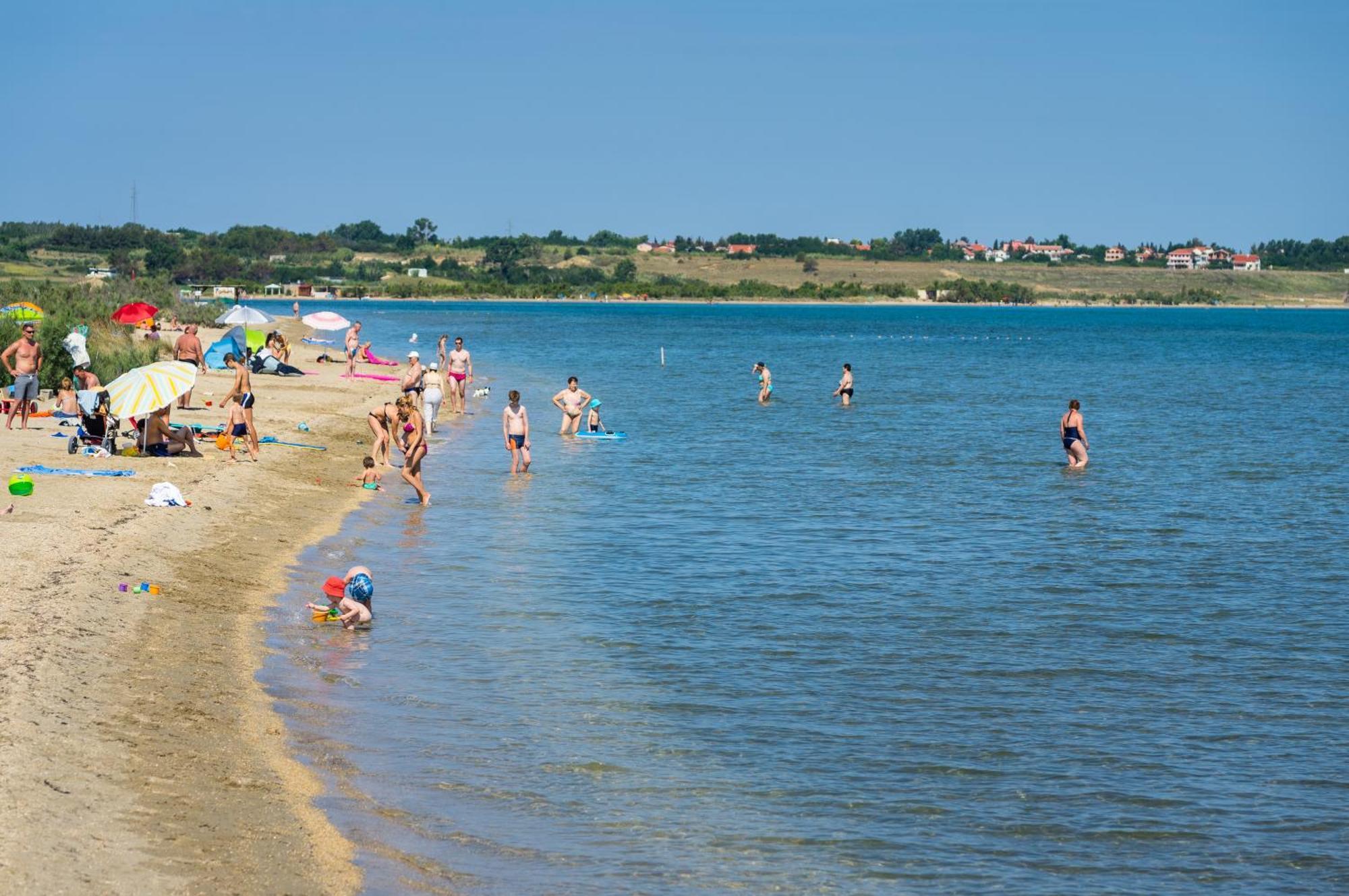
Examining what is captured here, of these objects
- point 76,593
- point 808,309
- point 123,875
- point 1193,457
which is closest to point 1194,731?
point 123,875

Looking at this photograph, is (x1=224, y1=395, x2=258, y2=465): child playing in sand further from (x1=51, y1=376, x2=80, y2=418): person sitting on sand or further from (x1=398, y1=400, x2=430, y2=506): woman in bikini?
(x1=51, y1=376, x2=80, y2=418): person sitting on sand

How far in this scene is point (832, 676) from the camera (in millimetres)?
12086

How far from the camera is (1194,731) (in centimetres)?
1082

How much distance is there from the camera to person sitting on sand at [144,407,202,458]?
65.6 ft

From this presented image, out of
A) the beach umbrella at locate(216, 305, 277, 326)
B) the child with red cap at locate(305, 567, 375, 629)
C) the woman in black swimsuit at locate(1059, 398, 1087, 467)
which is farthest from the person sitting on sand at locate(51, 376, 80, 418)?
the woman in black swimsuit at locate(1059, 398, 1087, 467)

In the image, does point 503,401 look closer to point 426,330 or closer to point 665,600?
point 665,600

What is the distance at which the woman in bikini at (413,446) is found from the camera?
63.9 feet

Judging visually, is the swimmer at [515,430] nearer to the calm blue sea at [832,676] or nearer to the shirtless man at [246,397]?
the calm blue sea at [832,676]

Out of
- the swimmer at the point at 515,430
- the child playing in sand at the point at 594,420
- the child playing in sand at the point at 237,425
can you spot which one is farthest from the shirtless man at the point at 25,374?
the child playing in sand at the point at 594,420

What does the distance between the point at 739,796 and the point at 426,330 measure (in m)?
76.7

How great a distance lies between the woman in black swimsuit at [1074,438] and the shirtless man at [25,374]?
17137 mm

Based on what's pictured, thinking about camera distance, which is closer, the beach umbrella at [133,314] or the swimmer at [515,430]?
the swimmer at [515,430]

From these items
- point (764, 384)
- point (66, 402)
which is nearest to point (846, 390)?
point (764, 384)

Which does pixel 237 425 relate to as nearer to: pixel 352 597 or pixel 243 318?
pixel 352 597
